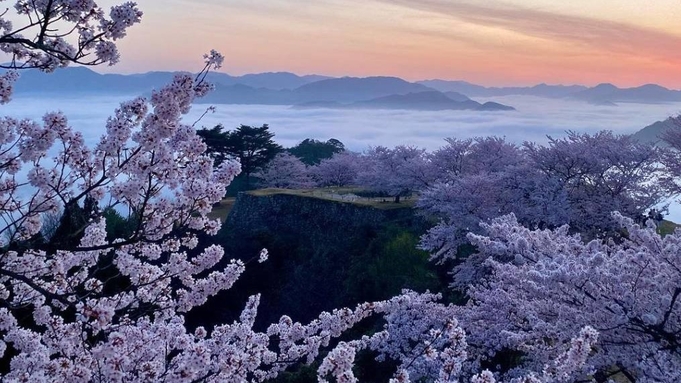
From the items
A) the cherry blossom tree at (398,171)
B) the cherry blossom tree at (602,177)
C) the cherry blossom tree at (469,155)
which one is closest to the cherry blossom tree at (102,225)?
the cherry blossom tree at (602,177)

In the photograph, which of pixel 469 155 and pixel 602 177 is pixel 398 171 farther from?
pixel 602 177

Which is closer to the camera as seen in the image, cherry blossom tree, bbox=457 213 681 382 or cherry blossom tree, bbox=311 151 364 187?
cherry blossom tree, bbox=457 213 681 382

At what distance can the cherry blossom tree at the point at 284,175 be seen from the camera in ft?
155

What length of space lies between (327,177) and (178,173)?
43127 mm

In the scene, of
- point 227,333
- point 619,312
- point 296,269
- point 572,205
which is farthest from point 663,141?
point 227,333

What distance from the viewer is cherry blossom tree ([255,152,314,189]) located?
1855 inches

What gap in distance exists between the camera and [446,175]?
29953mm

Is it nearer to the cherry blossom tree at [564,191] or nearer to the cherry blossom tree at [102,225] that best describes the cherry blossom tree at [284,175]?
the cherry blossom tree at [564,191]

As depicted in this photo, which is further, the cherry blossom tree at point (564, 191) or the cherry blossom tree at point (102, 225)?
the cherry blossom tree at point (564, 191)

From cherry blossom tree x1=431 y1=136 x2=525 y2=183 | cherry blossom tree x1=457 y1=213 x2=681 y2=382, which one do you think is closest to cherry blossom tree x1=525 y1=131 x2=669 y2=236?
cherry blossom tree x1=431 y1=136 x2=525 y2=183

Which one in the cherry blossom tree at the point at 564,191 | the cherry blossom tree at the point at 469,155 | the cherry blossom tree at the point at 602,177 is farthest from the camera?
the cherry blossom tree at the point at 469,155

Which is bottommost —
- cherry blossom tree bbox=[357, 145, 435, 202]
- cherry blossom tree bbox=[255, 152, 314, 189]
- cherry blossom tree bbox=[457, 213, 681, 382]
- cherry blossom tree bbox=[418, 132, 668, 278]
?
cherry blossom tree bbox=[255, 152, 314, 189]

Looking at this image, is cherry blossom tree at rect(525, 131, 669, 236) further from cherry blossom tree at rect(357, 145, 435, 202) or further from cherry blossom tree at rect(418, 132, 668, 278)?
cherry blossom tree at rect(357, 145, 435, 202)

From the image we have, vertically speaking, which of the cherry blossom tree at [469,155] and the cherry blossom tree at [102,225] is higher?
the cherry blossom tree at [102,225]
